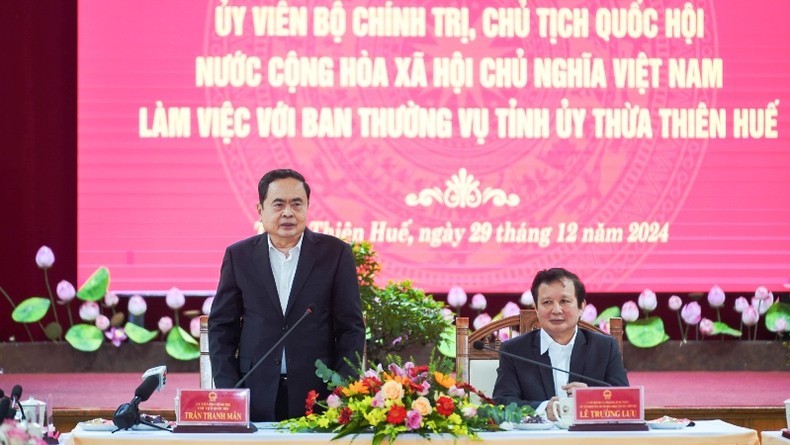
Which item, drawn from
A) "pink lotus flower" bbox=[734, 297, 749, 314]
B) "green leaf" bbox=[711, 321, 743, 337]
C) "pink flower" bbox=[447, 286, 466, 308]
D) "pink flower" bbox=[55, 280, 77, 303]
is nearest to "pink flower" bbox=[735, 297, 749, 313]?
"pink lotus flower" bbox=[734, 297, 749, 314]

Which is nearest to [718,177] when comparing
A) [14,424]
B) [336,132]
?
[336,132]

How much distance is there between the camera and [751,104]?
564cm

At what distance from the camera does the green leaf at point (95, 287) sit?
557 centimetres

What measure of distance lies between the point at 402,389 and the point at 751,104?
3.78 metres

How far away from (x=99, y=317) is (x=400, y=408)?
3.54m

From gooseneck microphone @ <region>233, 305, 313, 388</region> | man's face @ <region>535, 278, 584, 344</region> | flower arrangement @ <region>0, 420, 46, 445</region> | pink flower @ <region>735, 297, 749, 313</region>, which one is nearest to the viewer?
flower arrangement @ <region>0, 420, 46, 445</region>

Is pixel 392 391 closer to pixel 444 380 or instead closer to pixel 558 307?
pixel 444 380

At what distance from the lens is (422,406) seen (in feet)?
7.70

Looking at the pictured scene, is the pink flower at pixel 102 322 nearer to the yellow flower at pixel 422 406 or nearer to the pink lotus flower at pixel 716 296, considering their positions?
the pink lotus flower at pixel 716 296

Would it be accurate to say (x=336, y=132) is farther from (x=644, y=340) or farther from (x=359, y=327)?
(x=359, y=327)

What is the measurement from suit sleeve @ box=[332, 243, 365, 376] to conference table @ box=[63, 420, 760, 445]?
39 centimetres

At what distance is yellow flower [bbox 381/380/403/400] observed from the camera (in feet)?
7.72

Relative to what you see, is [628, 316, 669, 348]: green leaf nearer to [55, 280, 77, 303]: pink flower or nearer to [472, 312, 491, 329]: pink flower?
[472, 312, 491, 329]: pink flower

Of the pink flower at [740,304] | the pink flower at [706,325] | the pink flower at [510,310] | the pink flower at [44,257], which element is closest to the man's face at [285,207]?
the pink flower at [510,310]
